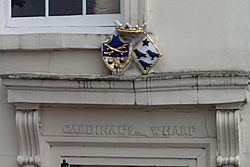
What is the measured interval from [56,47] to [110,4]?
546 millimetres

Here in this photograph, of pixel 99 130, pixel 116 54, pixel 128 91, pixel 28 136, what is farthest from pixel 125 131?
pixel 28 136

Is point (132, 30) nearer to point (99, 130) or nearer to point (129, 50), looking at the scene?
point (129, 50)

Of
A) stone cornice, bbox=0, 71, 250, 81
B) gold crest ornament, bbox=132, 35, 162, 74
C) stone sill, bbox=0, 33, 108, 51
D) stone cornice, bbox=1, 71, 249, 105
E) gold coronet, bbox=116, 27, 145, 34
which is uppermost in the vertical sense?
gold coronet, bbox=116, 27, 145, 34

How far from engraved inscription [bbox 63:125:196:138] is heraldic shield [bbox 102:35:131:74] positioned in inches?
17.2

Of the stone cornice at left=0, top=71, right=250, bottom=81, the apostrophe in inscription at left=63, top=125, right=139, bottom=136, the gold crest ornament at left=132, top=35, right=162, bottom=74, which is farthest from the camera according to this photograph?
the apostrophe in inscription at left=63, top=125, right=139, bottom=136

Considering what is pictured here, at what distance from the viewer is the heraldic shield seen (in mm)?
6262

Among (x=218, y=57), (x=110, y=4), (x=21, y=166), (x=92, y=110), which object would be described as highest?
(x=110, y=4)

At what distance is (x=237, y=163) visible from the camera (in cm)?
612

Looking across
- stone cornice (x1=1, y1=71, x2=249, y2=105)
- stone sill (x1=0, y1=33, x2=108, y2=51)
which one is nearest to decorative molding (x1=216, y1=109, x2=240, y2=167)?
stone cornice (x1=1, y1=71, x2=249, y2=105)

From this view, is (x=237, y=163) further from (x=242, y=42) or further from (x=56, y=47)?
(x=56, y=47)

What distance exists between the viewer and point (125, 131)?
20.8 feet

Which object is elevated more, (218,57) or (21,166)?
(218,57)

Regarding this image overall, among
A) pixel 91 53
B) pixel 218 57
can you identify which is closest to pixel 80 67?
pixel 91 53

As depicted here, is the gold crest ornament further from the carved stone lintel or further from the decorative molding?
the carved stone lintel
